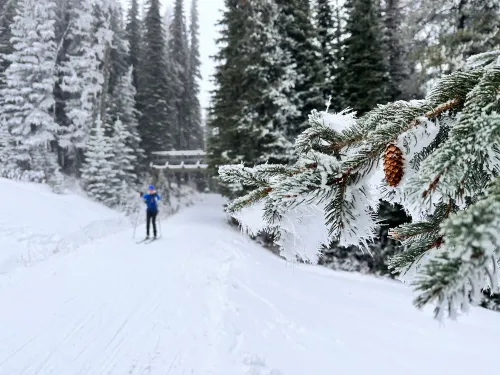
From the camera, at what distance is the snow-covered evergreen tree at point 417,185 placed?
18.9 inches

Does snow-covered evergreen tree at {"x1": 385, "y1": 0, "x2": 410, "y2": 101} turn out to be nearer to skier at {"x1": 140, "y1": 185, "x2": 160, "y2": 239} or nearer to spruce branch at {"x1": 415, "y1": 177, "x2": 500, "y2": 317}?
skier at {"x1": 140, "y1": 185, "x2": 160, "y2": 239}

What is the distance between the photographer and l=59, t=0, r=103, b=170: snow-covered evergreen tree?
25.6 metres

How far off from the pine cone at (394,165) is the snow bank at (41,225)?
33.1ft

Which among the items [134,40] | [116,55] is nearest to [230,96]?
[116,55]

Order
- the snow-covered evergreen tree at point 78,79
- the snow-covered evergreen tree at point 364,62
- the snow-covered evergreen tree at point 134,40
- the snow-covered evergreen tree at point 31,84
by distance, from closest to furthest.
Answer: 1. the snow-covered evergreen tree at point 364,62
2. the snow-covered evergreen tree at point 31,84
3. the snow-covered evergreen tree at point 78,79
4. the snow-covered evergreen tree at point 134,40

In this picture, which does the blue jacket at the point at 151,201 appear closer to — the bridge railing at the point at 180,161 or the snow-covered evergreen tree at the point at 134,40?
the bridge railing at the point at 180,161

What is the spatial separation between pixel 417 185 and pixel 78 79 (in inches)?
1170

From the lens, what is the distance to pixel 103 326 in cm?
510

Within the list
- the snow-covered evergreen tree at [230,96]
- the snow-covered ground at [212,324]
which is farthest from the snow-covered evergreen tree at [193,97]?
the snow-covered ground at [212,324]

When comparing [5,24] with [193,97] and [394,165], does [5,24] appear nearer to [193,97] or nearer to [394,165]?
[193,97]

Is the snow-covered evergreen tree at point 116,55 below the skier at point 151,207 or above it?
above

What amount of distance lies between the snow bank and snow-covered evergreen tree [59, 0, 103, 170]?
27.1ft

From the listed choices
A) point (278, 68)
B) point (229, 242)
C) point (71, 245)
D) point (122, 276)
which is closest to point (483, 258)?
point (122, 276)

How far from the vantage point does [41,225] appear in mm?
12820
